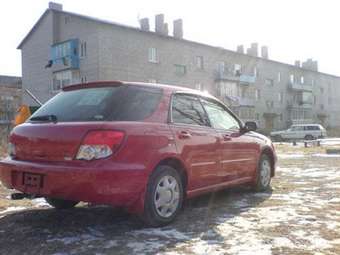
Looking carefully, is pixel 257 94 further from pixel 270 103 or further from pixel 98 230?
pixel 98 230

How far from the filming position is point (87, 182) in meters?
4.02

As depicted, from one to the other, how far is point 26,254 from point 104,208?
1.87 meters

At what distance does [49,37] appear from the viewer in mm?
39938

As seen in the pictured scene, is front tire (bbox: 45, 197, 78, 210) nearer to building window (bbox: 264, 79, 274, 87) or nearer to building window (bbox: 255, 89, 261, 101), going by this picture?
building window (bbox: 255, 89, 261, 101)

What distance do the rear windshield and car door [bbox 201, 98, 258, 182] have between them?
1242 millimetres

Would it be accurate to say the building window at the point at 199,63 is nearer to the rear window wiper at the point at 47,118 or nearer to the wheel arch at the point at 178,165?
the wheel arch at the point at 178,165

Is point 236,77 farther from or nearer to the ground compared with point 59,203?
farther from the ground

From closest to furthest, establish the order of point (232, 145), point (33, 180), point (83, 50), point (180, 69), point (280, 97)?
point (33, 180)
point (232, 145)
point (83, 50)
point (180, 69)
point (280, 97)

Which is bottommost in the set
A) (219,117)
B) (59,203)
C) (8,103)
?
(59,203)

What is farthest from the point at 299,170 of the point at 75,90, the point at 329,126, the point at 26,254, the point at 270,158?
the point at 329,126

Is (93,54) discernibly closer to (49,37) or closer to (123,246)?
(49,37)

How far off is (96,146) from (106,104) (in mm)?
548

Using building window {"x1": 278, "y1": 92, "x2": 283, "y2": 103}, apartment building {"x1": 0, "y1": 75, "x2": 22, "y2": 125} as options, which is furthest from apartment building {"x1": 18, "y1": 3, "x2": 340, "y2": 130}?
apartment building {"x1": 0, "y1": 75, "x2": 22, "y2": 125}

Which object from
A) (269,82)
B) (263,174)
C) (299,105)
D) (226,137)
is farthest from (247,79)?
(226,137)
